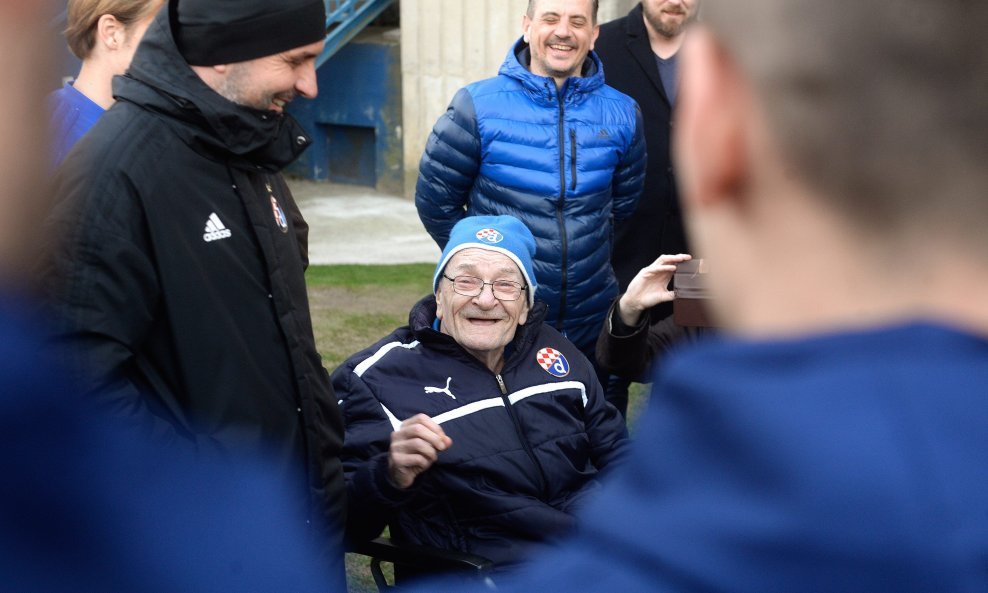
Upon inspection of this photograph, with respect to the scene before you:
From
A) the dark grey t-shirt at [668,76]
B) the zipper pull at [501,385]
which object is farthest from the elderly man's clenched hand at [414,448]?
the dark grey t-shirt at [668,76]

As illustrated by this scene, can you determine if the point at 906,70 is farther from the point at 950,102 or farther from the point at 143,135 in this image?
the point at 143,135

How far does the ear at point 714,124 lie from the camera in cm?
62

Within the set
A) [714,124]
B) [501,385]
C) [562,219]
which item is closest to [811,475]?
[714,124]

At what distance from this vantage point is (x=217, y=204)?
106 inches

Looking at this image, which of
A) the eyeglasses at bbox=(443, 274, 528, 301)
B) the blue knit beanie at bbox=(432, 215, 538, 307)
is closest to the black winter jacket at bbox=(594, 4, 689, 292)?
the blue knit beanie at bbox=(432, 215, 538, 307)

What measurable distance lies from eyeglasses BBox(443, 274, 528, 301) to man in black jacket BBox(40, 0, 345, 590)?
34.1 inches

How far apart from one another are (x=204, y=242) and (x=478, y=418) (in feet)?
3.60

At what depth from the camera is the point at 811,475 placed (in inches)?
20.5

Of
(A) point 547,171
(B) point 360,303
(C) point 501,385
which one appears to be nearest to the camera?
(C) point 501,385

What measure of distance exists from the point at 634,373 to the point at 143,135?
1.80 metres

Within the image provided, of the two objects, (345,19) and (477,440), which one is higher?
(477,440)

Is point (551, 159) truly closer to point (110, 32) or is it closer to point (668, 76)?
point (668, 76)

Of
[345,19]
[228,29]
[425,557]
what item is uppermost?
[228,29]

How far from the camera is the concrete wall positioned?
11133 millimetres
